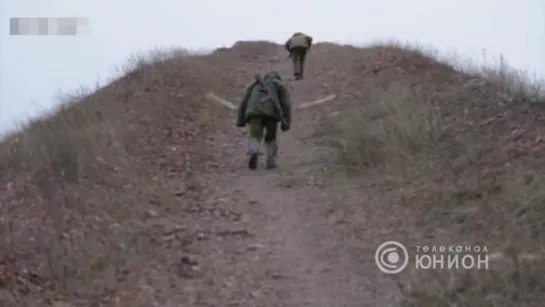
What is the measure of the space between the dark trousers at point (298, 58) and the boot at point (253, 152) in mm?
10031

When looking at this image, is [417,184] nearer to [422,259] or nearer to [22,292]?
[422,259]

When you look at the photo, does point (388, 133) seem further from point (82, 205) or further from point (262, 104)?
point (82, 205)

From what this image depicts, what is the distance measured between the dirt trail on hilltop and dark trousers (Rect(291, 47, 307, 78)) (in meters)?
9.51

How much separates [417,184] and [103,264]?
357cm

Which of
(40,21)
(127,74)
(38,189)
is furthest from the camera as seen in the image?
(127,74)

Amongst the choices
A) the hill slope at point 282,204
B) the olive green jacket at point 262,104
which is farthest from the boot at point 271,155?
the olive green jacket at point 262,104

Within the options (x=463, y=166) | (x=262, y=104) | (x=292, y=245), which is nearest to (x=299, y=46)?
(x=262, y=104)

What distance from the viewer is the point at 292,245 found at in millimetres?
7320

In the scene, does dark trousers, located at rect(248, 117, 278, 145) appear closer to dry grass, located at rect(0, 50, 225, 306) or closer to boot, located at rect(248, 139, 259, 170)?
boot, located at rect(248, 139, 259, 170)

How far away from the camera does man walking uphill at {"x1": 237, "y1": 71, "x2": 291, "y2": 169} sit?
1096 centimetres

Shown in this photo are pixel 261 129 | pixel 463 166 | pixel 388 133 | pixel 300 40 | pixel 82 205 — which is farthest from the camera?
pixel 300 40

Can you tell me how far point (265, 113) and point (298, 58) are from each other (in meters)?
10.3

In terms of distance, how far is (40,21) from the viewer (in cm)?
1036

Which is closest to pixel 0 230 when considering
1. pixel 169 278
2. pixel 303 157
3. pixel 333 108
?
pixel 169 278
